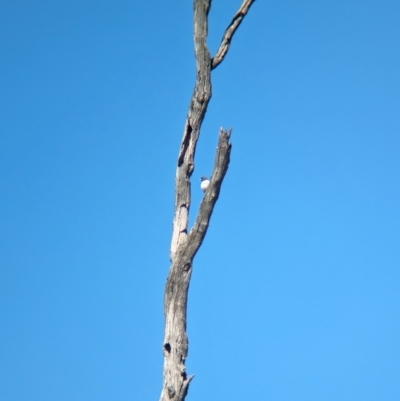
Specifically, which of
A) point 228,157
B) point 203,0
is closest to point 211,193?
point 228,157

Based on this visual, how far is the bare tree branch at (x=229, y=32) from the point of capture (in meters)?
8.88

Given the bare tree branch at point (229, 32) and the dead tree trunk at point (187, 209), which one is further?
the bare tree branch at point (229, 32)

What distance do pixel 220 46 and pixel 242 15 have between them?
1.53 feet

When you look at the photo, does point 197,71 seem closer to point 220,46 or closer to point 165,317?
point 220,46

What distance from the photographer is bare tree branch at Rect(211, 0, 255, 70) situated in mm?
8883

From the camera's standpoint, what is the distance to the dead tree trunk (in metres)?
7.80

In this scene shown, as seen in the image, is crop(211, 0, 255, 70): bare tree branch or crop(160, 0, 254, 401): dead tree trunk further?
crop(211, 0, 255, 70): bare tree branch

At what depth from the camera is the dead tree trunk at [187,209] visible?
7797 mm

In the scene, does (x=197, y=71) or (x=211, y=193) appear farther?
(x=197, y=71)

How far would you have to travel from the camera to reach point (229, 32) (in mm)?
8945

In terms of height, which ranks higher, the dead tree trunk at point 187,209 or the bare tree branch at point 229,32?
the bare tree branch at point 229,32

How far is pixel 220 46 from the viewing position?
352 inches

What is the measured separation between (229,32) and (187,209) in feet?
7.11

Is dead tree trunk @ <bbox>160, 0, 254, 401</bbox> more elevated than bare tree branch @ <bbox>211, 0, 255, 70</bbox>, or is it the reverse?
bare tree branch @ <bbox>211, 0, 255, 70</bbox>
